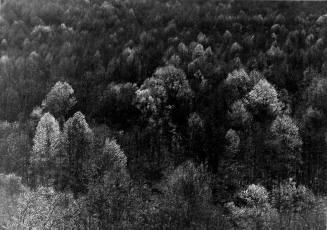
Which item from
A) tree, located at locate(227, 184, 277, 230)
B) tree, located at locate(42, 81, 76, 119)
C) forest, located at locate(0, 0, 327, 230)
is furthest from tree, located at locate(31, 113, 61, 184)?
tree, located at locate(227, 184, 277, 230)

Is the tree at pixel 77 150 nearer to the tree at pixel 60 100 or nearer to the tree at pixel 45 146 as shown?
the tree at pixel 45 146

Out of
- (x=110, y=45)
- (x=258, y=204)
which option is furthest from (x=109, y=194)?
(x=110, y=45)

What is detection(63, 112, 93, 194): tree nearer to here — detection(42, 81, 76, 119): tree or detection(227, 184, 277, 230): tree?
detection(42, 81, 76, 119): tree

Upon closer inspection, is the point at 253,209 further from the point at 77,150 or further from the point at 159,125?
the point at 77,150

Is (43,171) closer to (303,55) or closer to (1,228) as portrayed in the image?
(1,228)

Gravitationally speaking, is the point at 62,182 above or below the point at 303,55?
below

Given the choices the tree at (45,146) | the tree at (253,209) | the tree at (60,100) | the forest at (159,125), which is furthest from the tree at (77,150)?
the tree at (253,209)

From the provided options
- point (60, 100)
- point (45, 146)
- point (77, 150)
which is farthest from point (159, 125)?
point (45, 146)

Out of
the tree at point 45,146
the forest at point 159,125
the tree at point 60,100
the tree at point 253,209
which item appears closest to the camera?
the forest at point 159,125
